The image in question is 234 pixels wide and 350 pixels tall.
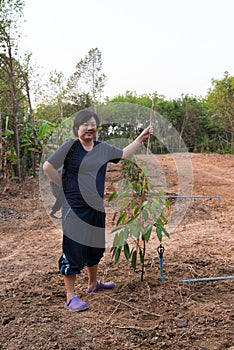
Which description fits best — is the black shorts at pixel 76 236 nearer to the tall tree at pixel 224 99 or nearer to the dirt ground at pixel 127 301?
the dirt ground at pixel 127 301

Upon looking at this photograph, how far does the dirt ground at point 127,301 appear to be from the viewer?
6.53ft

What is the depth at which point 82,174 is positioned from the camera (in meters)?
2.29

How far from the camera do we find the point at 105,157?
235 centimetres

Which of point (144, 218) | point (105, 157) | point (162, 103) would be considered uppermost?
point (162, 103)

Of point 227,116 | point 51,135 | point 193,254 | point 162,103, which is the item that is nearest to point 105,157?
point 193,254

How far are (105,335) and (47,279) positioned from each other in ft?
3.03

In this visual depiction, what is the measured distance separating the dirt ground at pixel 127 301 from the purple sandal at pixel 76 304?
33mm

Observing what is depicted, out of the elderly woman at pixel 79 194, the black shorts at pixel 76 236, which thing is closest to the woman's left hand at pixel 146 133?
the elderly woman at pixel 79 194

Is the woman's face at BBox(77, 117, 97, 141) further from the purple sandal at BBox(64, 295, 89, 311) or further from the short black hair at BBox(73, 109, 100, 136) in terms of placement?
the purple sandal at BBox(64, 295, 89, 311)

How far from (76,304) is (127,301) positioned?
12.9 inches

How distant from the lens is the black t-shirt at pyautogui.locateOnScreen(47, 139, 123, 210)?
2260 millimetres

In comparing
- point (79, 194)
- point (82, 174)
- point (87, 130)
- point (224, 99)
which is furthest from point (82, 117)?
point (224, 99)

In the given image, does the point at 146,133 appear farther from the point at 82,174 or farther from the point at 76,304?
the point at 76,304

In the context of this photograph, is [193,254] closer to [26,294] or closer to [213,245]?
[213,245]
